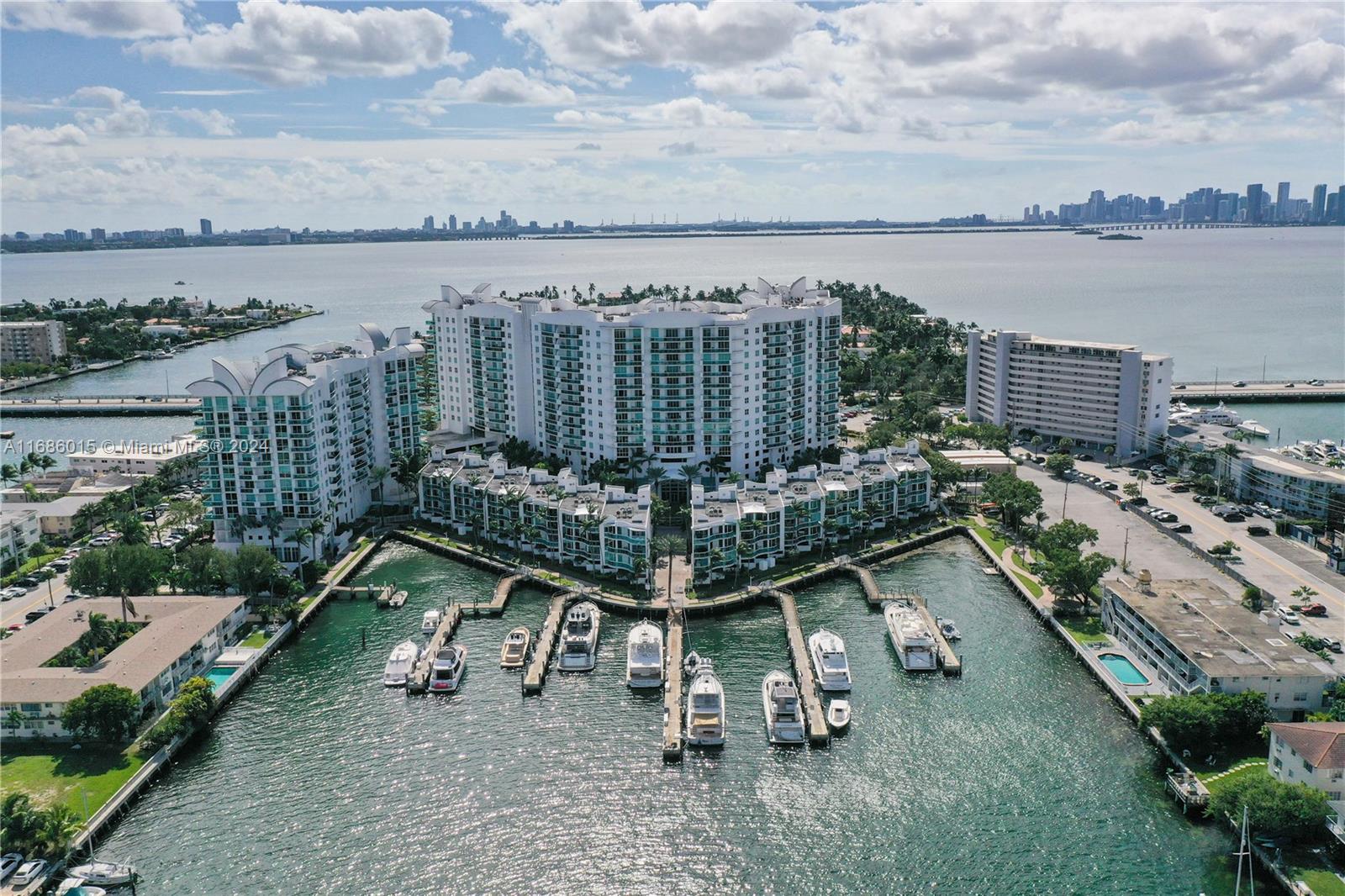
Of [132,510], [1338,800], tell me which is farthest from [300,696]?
[1338,800]

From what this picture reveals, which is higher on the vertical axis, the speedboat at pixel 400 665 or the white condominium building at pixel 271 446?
the white condominium building at pixel 271 446

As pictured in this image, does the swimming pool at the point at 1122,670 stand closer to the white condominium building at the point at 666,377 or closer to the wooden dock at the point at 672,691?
the wooden dock at the point at 672,691

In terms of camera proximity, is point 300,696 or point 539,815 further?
point 300,696

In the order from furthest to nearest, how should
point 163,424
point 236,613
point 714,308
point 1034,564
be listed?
point 163,424 → point 714,308 → point 1034,564 → point 236,613

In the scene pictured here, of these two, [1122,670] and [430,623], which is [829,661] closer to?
[1122,670]

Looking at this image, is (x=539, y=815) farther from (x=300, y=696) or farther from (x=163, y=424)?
(x=163, y=424)

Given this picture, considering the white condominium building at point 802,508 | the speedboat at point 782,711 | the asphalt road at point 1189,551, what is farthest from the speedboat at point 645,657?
the asphalt road at point 1189,551

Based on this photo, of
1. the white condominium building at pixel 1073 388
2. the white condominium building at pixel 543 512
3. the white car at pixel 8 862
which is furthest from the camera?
the white condominium building at pixel 1073 388
